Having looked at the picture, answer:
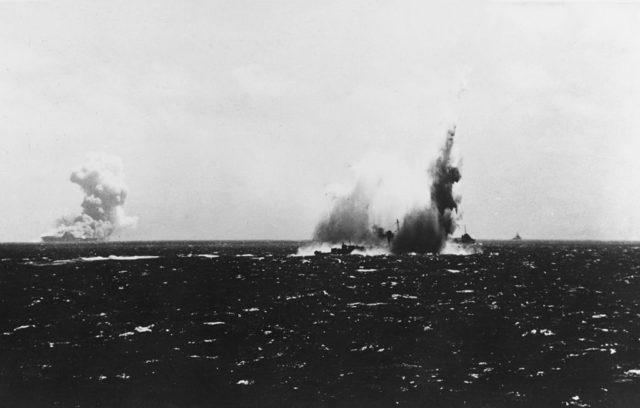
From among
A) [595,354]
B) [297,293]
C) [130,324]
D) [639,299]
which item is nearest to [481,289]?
[639,299]

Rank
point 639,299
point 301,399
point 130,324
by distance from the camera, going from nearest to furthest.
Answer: point 301,399
point 130,324
point 639,299

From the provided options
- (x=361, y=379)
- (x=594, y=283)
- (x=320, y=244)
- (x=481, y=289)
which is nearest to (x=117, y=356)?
(x=361, y=379)

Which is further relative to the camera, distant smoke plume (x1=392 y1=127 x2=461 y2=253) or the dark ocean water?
distant smoke plume (x1=392 y1=127 x2=461 y2=253)

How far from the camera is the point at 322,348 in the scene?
26.5 metres

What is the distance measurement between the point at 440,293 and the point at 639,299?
1570 cm

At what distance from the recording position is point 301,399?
18938 mm

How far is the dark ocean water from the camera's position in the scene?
63.8 feet

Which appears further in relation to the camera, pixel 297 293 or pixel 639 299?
pixel 297 293

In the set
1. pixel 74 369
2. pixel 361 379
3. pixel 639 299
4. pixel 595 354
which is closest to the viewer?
pixel 361 379

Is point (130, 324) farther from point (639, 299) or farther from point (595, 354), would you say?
point (639, 299)

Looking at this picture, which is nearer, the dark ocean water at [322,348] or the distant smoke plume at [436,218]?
the dark ocean water at [322,348]

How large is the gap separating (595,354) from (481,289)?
26.7 metres

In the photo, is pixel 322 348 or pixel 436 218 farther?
pixel 436 218

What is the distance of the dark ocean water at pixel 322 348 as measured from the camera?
19453 millimetres
